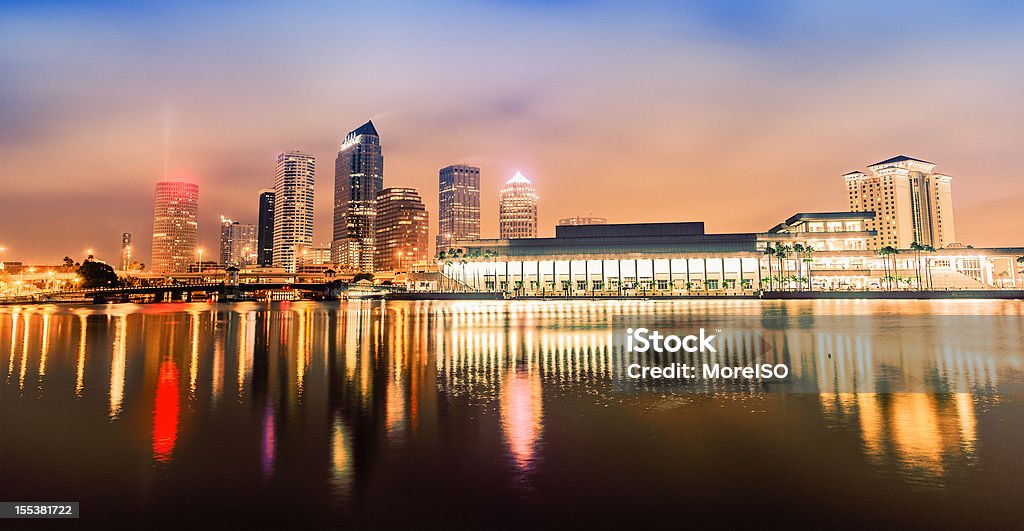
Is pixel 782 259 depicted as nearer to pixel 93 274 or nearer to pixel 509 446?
pixel 509 446

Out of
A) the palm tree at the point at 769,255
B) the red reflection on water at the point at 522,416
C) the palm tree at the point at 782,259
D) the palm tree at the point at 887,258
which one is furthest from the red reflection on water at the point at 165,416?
the palm tree at the point at 887,258

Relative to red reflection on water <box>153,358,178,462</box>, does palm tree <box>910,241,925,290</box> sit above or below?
above

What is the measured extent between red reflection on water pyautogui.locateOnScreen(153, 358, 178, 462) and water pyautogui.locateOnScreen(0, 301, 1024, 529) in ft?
0.27

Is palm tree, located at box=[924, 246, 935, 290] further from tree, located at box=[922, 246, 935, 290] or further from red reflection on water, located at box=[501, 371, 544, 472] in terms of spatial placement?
red reflection on water, located at box=[501, 371, 544, 472]

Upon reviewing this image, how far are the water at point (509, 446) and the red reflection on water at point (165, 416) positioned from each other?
0.08 metres

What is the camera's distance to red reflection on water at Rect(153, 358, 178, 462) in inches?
479

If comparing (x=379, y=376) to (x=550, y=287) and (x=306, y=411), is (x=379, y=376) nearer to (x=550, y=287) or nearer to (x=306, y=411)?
(x=306, y=411)

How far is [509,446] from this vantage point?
482 inches

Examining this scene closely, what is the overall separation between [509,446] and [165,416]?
9.87m

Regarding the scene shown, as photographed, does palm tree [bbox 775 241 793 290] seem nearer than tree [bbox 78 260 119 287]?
Yes

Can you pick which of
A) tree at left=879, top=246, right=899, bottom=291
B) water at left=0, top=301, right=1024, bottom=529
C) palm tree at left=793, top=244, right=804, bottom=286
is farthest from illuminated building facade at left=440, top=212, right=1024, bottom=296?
water at left=0, top=301, right=1024, bottom=529

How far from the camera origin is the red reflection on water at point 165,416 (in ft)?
39.9

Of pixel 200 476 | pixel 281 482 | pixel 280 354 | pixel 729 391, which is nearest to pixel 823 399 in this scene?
pixel 729 391

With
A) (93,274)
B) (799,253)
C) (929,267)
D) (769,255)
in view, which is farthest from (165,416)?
(929,267)
